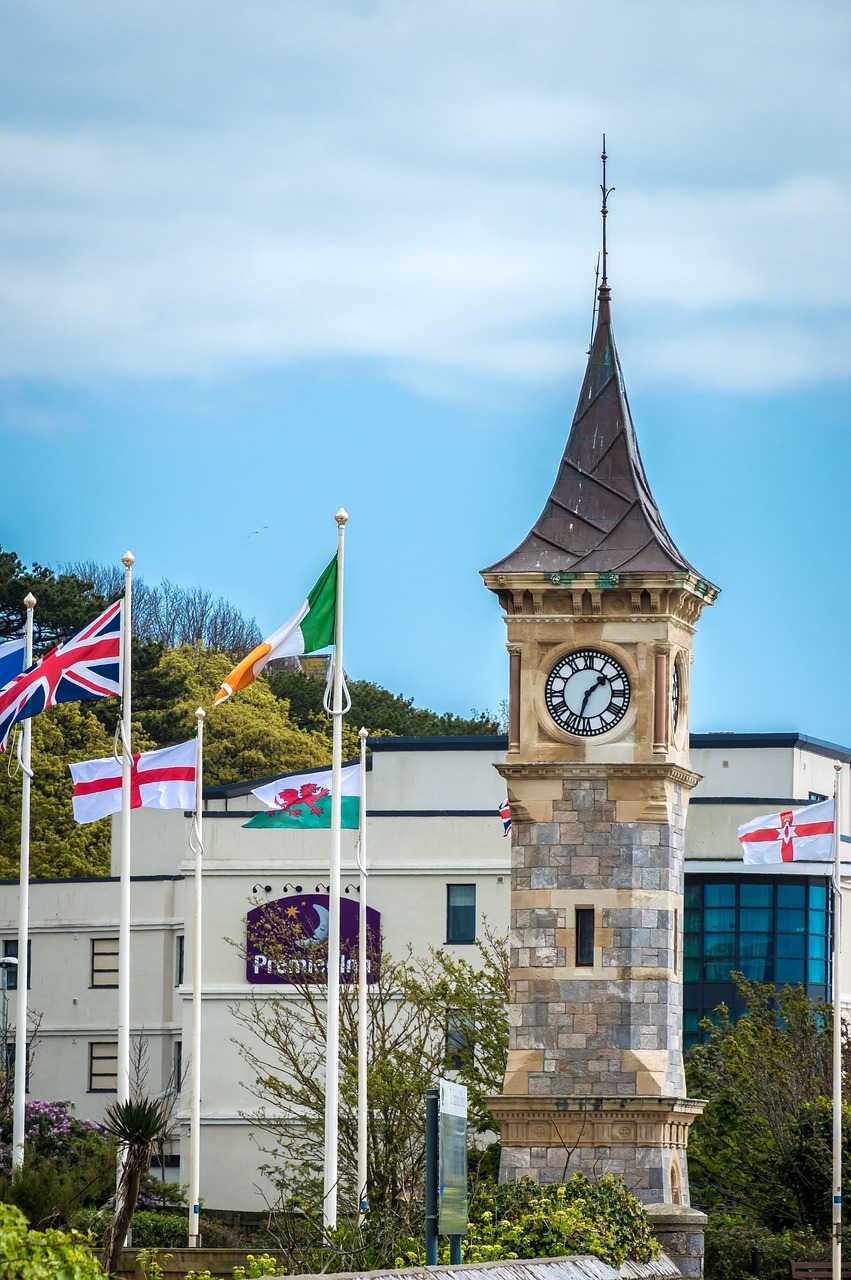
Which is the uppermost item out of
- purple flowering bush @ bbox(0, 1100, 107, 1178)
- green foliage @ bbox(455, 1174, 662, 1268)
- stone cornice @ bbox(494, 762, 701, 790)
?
stone cornice @ bbox(494, 762, 701, 790)

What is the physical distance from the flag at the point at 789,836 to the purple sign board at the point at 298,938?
52.4 ft

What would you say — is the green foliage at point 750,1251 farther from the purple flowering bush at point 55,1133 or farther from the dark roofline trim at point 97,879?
the dark roofline trim at point 97,879

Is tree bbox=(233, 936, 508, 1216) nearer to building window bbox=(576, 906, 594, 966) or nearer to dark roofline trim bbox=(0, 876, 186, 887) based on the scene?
building window bbox=(576, 906, 594, 966)

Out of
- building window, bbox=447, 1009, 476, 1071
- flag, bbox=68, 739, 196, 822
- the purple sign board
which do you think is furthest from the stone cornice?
the purple sign board

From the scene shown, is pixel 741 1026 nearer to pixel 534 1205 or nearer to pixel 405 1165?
pixel 405 1165

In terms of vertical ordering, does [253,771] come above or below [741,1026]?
above

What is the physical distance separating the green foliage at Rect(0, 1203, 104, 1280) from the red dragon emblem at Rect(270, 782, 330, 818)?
87.6ft

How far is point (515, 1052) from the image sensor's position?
3588 cm

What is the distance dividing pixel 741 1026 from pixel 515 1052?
15214 mm

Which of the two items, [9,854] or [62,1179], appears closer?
[62,1179]

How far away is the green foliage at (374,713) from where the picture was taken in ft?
315

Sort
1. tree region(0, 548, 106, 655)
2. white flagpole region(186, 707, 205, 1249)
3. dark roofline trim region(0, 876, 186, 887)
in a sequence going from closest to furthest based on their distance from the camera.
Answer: white flagpole region(186, 707, 205, 1249) < dark roofline trim region(0, 876, 186, 887) < tree region(0, 548, 106, 655)

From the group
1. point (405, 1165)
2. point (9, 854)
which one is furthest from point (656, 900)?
point (9, 854)

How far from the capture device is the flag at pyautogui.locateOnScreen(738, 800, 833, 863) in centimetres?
4159
